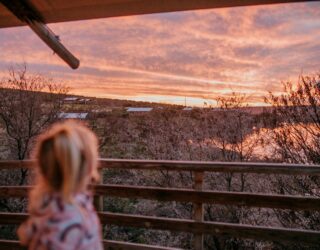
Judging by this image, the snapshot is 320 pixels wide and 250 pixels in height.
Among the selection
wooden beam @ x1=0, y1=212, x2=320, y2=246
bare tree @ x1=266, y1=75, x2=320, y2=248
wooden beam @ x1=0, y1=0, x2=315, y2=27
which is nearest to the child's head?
wooden beam @ x1=0, y1=0, x2=315, y2=27

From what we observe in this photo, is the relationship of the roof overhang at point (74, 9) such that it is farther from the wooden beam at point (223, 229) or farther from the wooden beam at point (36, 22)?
the wooden beam at point (223, 229)

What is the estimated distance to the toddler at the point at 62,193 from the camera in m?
1.51

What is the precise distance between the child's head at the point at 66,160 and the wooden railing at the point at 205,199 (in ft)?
5.28

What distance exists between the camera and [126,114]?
19.5 meters

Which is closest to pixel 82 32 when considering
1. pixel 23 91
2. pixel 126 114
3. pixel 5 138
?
pixel 23 91

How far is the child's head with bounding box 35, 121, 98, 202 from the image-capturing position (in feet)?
4.92

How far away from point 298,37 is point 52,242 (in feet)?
31.3

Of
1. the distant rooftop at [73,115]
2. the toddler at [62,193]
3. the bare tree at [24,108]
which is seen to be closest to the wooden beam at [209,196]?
the toddler at [62,193]

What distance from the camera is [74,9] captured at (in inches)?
111

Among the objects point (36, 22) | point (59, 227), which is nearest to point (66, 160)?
point (59, 227)

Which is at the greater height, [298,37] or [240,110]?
[298,37]

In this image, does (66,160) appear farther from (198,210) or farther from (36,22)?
(198,210)

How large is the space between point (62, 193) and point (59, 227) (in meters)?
0.14

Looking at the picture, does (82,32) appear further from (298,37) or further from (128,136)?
(128,136)
